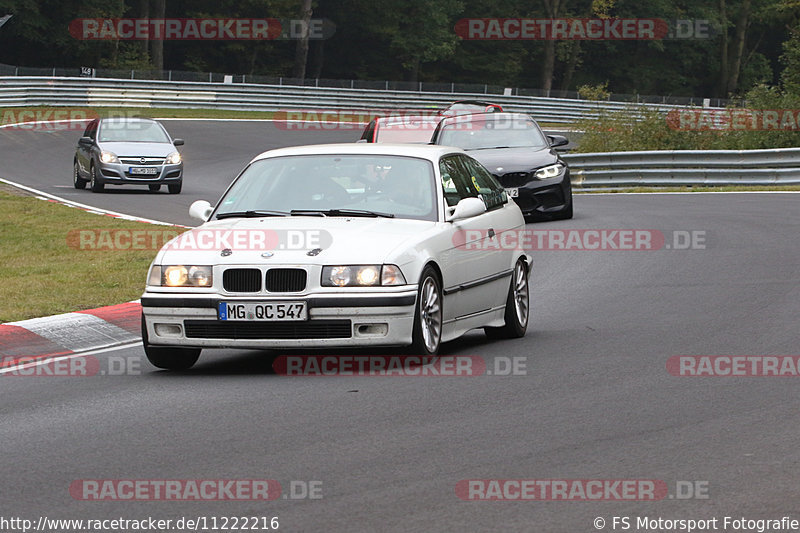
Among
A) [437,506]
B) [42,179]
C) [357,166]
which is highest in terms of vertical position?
[357,166]

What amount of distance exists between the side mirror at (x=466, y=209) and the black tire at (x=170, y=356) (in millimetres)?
2017

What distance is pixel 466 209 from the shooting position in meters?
10.1

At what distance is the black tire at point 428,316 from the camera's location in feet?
30.5

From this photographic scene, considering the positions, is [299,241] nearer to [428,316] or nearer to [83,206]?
[428,316]

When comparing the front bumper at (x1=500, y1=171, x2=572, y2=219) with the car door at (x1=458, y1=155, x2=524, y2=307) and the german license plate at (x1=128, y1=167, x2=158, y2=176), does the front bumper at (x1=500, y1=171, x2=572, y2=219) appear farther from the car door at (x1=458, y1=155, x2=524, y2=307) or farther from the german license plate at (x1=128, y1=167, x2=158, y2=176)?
the german license plate at (x1=128, y1=167, x2=158, y2=176)

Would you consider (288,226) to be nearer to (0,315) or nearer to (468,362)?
(468,362)

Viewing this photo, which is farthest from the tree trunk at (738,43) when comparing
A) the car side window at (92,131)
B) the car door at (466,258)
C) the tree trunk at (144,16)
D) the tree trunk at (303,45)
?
the car door at (466,258)

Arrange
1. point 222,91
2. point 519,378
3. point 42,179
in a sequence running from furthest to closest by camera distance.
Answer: point 222,91 → point 42,179 → point 519,378

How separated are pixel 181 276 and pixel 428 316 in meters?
1.64

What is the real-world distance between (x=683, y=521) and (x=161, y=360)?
490 centimetres

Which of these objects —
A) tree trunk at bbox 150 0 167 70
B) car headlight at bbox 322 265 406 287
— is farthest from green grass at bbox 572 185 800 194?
tree trunk at bbox 150 0 167 70

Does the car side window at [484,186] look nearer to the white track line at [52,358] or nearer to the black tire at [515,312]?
the black tire at [515,312]

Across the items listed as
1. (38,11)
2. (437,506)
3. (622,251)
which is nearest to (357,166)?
(437,506)

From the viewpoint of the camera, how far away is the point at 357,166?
10406mm
